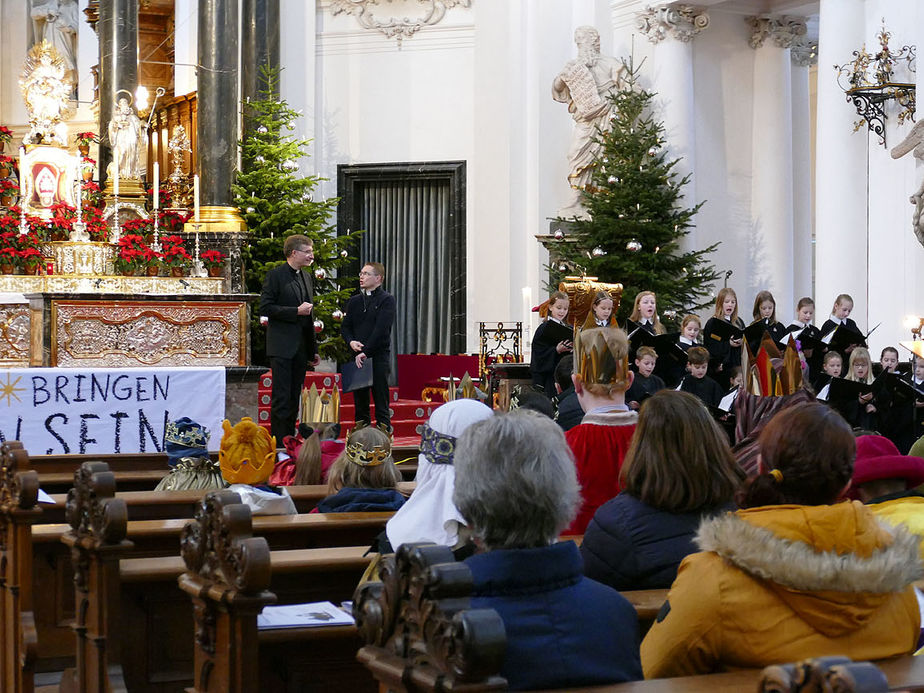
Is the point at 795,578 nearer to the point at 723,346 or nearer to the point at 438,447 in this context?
the point at 438,447

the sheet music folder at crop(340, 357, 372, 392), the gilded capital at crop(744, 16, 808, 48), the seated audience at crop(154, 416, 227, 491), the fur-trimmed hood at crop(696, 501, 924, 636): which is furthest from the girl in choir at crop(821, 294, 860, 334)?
the fur-trimmed hood at crop(696, 501, 924, 636)

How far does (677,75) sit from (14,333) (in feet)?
25.5

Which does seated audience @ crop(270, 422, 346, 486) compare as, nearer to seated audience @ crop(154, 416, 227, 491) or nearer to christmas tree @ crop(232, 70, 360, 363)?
seated audience @ crop(154, 416, 227, 491)

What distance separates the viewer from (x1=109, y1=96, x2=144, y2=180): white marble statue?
521 inches

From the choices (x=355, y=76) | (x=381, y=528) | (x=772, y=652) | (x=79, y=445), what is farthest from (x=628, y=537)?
(x=355, y=76)

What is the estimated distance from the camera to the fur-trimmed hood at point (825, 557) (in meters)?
2.37

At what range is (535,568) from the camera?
220 centimetres

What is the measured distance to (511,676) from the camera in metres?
2.16

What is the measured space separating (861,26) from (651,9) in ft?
8.93

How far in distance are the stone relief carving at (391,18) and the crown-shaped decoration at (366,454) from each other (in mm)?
12395

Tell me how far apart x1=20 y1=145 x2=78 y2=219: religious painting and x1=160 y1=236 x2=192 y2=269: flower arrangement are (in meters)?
1.18

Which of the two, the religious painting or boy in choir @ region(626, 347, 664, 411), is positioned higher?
the religious painting

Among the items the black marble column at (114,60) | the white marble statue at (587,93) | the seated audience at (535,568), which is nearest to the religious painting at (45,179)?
the black marble column at (114,60)

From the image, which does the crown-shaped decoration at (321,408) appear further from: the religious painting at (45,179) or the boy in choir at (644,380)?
the religious painting at (45,179)
